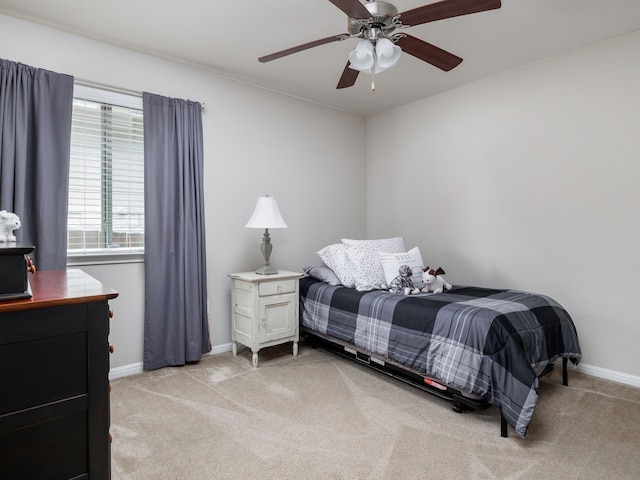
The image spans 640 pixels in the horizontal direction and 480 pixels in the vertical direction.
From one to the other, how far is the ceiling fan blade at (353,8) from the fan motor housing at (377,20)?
0.20 ft

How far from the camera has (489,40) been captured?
286 cm

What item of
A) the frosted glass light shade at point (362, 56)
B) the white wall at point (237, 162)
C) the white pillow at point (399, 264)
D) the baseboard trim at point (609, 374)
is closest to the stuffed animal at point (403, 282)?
the white pillow at point (399, 264)

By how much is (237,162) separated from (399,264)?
1.79m

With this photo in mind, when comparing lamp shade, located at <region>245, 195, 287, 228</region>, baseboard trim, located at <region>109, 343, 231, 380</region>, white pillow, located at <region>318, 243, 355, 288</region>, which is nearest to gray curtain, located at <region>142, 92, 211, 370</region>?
baseboard trim, located at <region>109, 343, 231, 380</region>

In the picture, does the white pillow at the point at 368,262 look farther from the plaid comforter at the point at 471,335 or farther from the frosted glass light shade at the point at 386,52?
the frosted glass light shade at the point at 386,52

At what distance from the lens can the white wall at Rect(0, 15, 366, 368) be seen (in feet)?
9.30

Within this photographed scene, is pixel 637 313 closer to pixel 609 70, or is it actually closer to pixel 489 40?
pixel 609 70

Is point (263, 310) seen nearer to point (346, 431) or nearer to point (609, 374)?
point (346, 431)

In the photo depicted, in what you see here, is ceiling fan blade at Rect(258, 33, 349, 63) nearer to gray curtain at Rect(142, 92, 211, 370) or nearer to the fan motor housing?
the fan motor housing

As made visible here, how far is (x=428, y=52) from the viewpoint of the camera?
2.18 m

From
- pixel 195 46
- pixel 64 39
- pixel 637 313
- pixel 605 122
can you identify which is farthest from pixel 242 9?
pixel 637 313

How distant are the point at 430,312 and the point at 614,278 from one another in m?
1.59

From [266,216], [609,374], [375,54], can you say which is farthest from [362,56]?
[609,374]

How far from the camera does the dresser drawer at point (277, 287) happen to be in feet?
10.4
